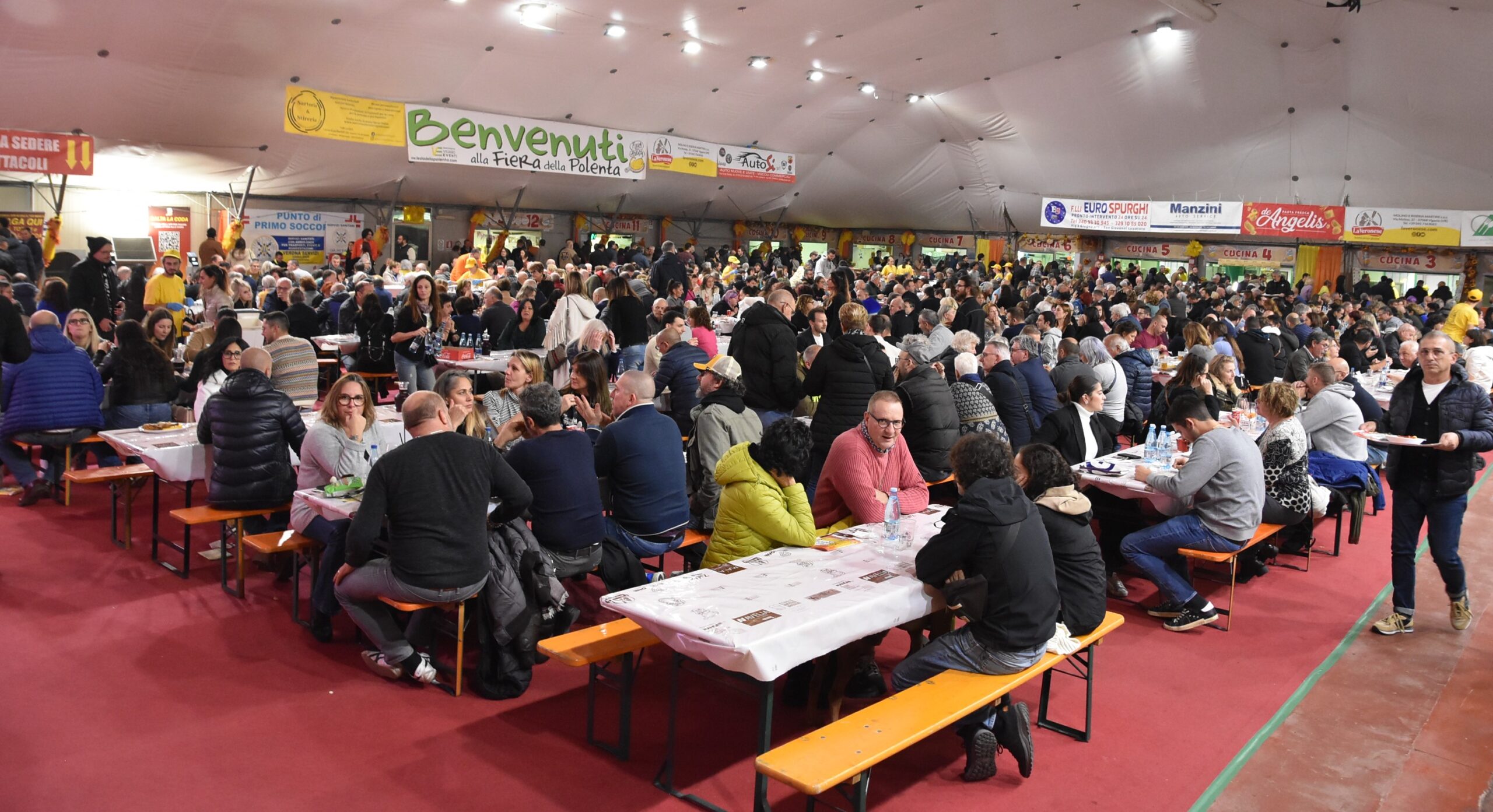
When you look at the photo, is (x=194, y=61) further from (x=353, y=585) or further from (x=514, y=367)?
(x=353, y=585)

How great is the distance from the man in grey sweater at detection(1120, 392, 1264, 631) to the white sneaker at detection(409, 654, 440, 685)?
3.36 m

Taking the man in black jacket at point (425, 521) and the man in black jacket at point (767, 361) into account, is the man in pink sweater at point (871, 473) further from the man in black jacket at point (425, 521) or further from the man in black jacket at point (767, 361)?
the man in black jacket at point (767, 361)

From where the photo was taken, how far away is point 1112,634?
5148mm

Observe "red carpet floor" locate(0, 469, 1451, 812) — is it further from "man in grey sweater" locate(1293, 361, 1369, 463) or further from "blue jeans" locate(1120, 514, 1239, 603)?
"man in grey sweater" locate(1293, 361, 1369, 463)

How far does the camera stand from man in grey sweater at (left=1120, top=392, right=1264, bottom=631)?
5109 mm

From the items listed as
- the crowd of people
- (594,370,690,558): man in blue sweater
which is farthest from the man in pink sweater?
(594,370,690,558): man in blue sweater

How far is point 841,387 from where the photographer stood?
616cm

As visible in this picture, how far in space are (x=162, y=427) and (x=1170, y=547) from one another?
5.41m

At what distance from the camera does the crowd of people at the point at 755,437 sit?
3828mm

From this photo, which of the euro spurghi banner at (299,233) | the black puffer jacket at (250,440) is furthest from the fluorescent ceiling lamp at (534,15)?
the black puffer jacket at (250,440)

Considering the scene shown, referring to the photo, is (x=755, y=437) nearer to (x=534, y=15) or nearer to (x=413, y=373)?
(x=413, y=373)

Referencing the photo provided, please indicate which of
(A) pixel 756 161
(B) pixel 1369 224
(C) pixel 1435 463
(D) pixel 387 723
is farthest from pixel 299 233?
(B) pixel 1369 224

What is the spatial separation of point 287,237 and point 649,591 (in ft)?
56.7

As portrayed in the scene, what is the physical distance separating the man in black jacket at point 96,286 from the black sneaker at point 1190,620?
8.90 m
